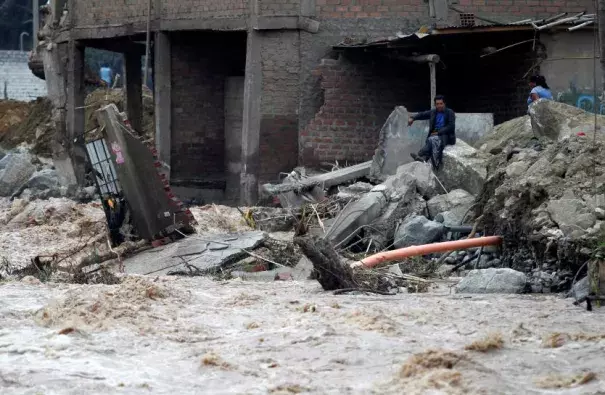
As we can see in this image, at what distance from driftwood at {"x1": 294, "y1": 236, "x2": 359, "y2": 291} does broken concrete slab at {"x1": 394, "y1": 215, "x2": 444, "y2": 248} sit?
8.17 ft

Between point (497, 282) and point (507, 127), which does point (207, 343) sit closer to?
point (497, 282)

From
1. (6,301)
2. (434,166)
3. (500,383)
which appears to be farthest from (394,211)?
(500,383)

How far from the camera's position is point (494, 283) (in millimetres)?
9297

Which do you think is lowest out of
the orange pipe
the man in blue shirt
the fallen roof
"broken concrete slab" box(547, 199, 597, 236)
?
the orange pipe

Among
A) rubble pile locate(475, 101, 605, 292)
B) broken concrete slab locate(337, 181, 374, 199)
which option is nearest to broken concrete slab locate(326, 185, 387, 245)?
broken concrete slab locate(337, 181, 374, 199)

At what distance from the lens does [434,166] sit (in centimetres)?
1406

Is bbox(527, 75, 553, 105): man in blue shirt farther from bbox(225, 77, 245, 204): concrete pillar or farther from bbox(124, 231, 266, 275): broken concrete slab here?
bbox(225, 77, 245, 204): concrete pillar

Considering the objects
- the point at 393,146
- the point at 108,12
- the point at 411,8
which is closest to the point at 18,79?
the point at 108,12

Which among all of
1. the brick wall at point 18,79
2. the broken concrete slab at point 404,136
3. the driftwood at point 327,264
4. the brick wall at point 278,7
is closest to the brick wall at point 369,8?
the brick wall at point 278,7

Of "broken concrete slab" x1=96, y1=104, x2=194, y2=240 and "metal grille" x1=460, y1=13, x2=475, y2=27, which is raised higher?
"metal grille" x1=460, y1=13, x2=475, y2=27

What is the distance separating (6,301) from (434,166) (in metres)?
6.78

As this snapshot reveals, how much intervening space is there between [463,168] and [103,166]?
4.22m

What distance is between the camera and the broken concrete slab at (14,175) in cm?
2150

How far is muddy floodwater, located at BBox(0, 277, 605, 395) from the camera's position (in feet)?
19.4
